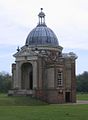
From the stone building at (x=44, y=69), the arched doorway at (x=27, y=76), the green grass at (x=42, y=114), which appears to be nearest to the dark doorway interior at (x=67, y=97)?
the stone building at (x=44, y=69)

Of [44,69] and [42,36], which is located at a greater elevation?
[42,36]

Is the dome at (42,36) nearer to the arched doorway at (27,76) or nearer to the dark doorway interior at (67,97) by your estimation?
the arched doorway at (27,76)

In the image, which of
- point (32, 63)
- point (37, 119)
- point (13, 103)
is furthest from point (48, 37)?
point (37, 119)

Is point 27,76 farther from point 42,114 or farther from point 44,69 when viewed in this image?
point 42,114

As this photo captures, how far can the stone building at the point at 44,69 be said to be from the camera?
7556 cm

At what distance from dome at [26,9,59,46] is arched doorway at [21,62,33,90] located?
4810mm

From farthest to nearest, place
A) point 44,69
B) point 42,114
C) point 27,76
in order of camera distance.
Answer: point 27,76, point 44,69, point 42,114

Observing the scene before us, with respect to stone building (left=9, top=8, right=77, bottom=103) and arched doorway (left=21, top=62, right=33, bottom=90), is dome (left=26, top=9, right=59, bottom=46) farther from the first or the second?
arched doorway (left=21, top=62, right=33, bottom=90)

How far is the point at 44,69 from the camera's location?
76750mm

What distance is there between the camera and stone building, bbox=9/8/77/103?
75.6 meters

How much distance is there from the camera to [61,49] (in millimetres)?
82750

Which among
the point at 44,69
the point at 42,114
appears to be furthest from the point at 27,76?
the point at 42,114

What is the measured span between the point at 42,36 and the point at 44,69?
823 cm

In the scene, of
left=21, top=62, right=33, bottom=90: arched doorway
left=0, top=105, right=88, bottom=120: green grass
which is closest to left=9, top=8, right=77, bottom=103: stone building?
left=21, top=62, right=33, bottom=90: arched doorway
